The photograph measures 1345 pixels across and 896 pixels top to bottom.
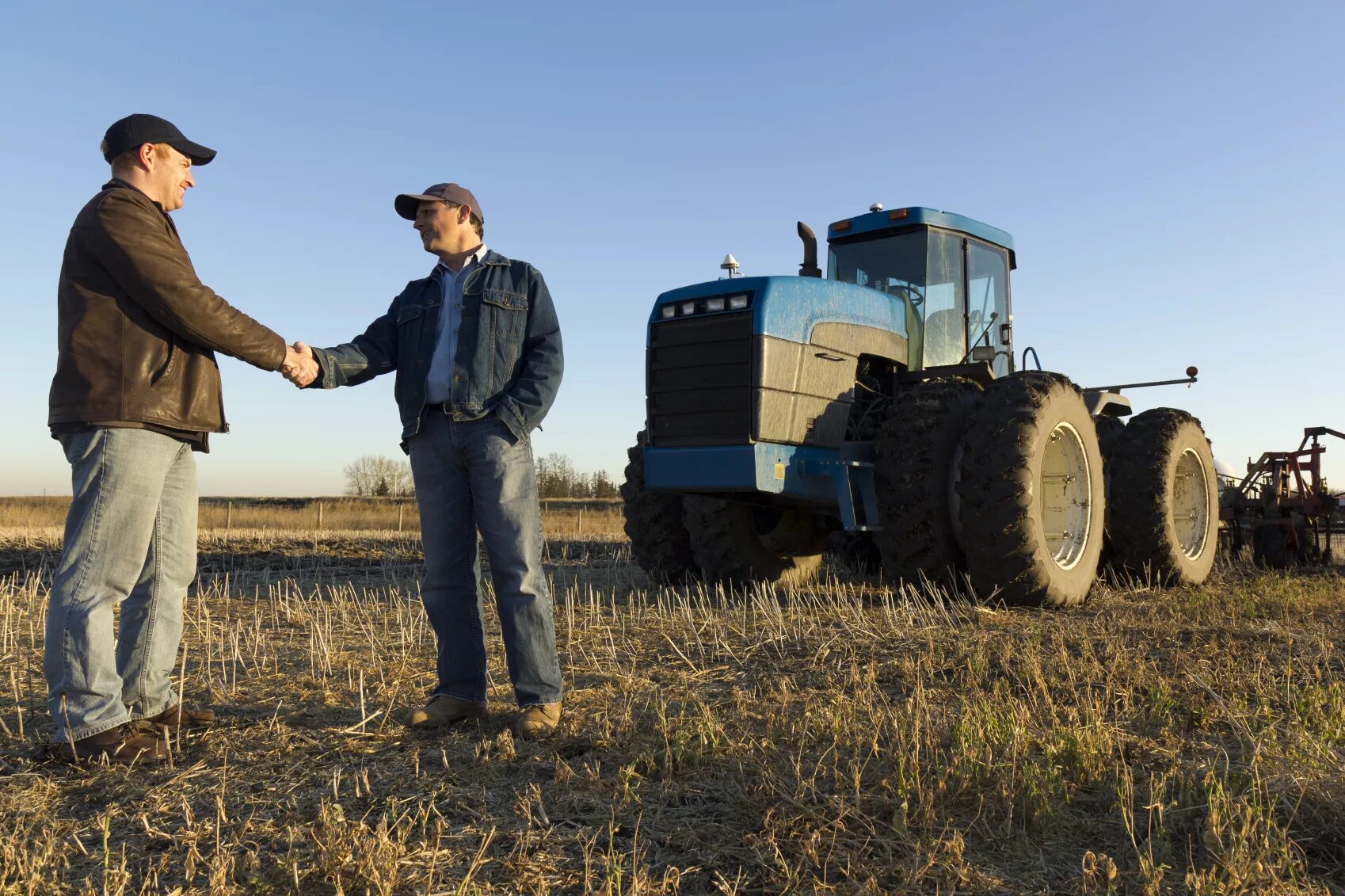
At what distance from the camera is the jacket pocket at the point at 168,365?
350cm

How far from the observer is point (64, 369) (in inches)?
136

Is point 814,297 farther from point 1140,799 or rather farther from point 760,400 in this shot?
point 1140,799

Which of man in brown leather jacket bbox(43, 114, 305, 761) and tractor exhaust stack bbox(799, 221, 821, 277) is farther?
tractor exhaust stack bbox(799, 221, 821, 277)

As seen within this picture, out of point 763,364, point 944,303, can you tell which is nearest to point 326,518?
point 944,303

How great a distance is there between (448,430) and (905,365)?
14.4 ft

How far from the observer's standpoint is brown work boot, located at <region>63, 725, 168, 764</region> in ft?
10.9

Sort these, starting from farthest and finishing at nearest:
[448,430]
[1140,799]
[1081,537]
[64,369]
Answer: [1081,537] < [448,430] < [64,369] < [1140,799]

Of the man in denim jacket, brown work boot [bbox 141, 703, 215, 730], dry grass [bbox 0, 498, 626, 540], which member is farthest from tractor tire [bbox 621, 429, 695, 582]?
dry grass [bbox 0, 498, 626, 540]

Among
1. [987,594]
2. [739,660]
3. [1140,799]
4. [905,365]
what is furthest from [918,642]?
[905,365]

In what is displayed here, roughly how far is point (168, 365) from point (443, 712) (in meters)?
1.52

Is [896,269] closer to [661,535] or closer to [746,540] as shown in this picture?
[746,540]

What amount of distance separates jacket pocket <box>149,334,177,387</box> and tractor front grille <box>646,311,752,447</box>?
3578 millimetres

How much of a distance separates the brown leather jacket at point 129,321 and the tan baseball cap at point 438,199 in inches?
31.2

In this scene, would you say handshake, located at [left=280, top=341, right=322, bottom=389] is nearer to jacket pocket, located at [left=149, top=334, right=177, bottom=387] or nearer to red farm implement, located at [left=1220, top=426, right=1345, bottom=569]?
jacket pocket, located at [left=149, top=334, right=177, bottom=387]
